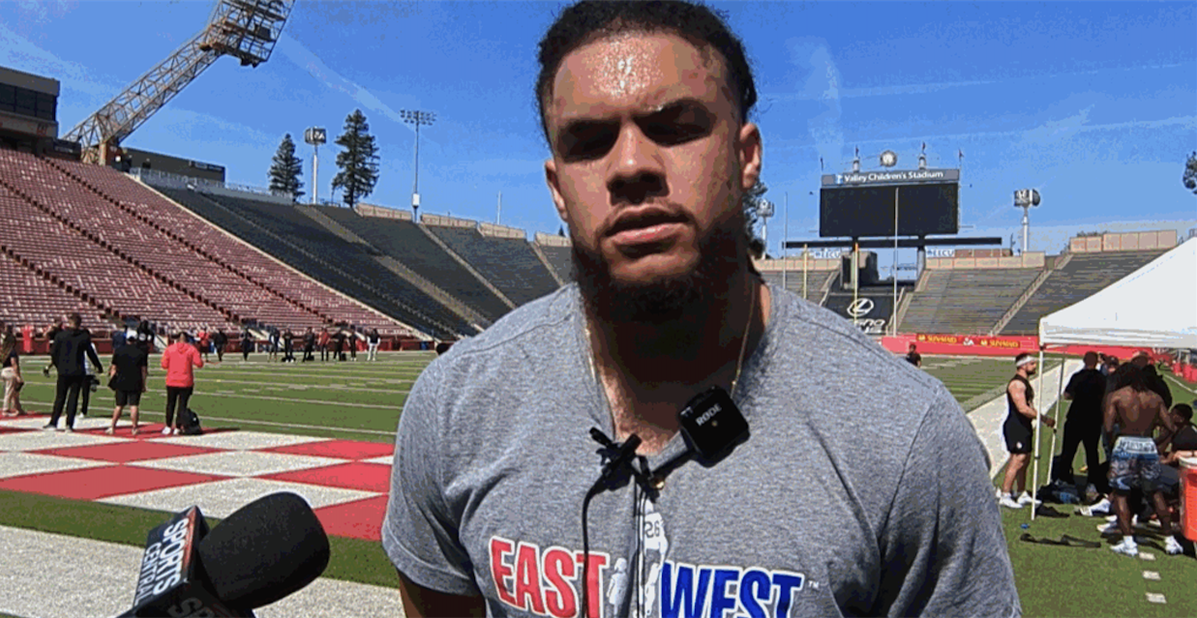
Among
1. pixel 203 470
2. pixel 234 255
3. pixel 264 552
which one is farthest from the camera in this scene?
pixel 234 255

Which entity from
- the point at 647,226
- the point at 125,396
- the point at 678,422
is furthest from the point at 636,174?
the point at 125,396

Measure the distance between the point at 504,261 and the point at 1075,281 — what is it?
1593 inches

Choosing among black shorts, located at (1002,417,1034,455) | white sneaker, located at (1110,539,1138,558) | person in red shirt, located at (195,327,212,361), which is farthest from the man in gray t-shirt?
person in red shirt, located at (195,327,212,361)

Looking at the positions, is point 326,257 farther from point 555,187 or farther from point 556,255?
point 555,187

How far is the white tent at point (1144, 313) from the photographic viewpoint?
9.52 m

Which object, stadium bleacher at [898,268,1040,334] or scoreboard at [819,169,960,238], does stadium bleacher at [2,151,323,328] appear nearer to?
scoreboard at [819,169,960,238]

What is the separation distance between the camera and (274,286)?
4822cm

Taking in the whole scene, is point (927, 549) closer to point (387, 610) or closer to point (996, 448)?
point (387, 610)

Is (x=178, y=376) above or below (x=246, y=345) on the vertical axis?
below

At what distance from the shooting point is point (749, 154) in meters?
1.58

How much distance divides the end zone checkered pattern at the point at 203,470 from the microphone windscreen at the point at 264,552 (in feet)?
19.9

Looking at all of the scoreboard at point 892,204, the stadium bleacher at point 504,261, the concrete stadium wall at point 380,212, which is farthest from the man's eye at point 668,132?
the concrete stadium wall at point 380,212

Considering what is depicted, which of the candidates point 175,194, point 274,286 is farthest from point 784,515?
point 175,194

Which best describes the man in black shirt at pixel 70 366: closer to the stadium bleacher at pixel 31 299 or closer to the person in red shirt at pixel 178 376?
the person in red shirt at pixel 178 376
